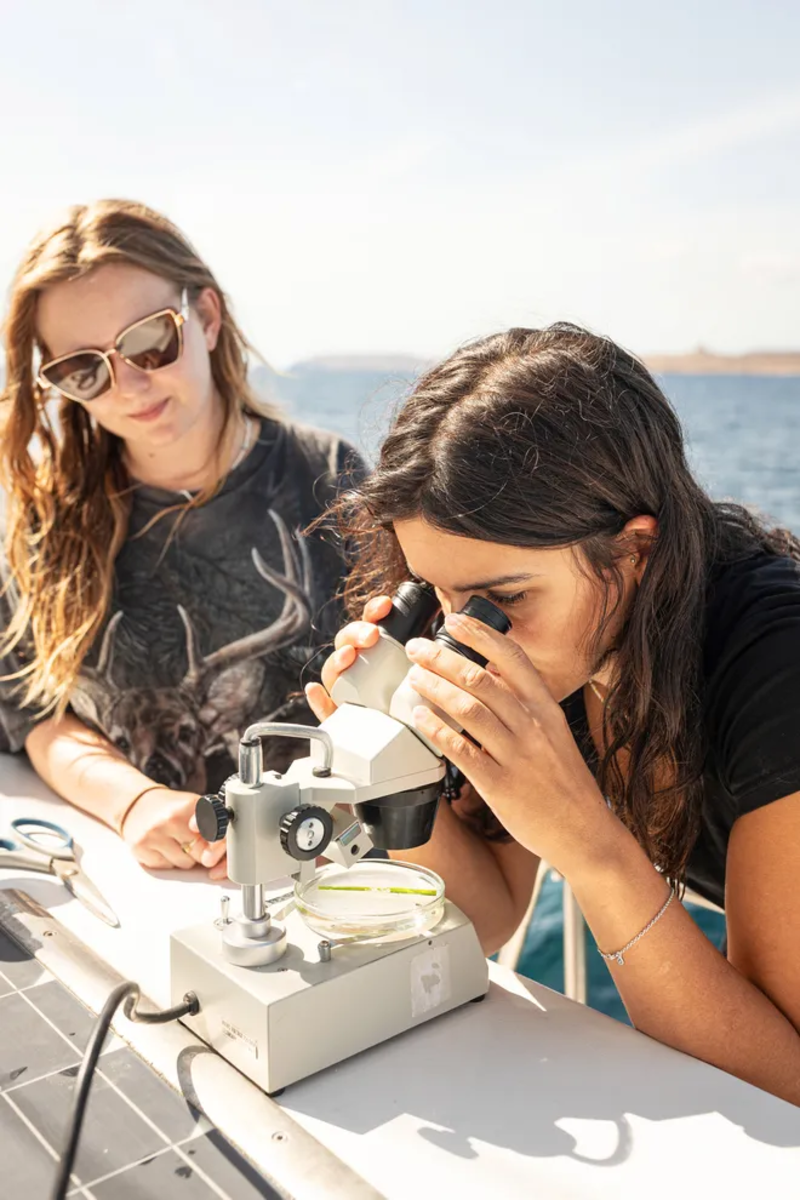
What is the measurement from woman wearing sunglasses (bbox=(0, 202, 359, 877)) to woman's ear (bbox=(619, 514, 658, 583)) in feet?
2.79

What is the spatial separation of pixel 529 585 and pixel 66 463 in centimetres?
121

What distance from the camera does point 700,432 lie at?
8016 mm

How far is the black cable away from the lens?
770 mm

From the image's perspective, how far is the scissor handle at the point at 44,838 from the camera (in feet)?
4.50

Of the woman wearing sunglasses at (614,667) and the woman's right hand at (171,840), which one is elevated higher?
the woman wearing sunglasses at (614,667)

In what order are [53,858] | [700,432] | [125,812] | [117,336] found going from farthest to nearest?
[700,432]
[117,336]
[125,812]
[53,858]

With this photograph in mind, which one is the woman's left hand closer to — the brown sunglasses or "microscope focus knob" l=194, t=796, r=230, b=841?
"microscope focus knob" l=194, t=796, r=230, b=841

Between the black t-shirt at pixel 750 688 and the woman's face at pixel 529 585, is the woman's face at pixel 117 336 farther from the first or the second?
the black t-shirt at pixel 750 688

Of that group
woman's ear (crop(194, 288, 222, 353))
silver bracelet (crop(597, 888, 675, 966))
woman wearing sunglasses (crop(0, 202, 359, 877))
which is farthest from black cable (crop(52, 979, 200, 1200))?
woman's ear (crop(194, 288, 222, 353))

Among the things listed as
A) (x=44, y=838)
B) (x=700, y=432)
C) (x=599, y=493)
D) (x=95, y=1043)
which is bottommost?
(x=700, y=432)

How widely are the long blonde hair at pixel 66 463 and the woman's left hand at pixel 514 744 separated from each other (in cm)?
103

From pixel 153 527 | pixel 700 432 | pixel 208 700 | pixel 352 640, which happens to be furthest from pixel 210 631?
pixel 700 432

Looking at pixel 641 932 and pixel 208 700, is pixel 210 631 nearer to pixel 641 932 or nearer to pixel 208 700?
pixel 208 700

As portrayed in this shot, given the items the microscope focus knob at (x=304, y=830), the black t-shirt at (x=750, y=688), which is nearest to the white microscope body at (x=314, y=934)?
the microscope focus knob at (x=304, y=830)
